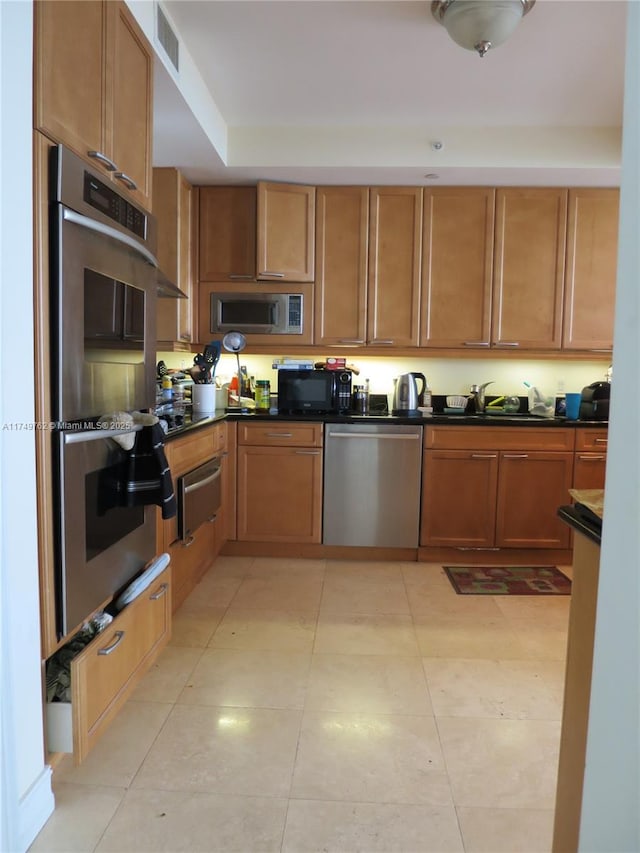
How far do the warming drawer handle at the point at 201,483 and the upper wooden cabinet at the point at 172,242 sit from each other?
2.90 feet

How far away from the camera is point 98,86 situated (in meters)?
1.56

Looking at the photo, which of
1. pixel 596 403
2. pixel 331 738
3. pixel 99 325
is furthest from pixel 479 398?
pixel 99 325

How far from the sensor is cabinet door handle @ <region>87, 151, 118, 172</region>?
1.50 metres

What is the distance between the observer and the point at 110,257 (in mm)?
1585

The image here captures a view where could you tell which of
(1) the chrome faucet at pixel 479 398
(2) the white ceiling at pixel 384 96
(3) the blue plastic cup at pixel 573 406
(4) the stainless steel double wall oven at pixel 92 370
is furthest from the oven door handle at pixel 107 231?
(3) the blue plastic cup at pixel 573 406

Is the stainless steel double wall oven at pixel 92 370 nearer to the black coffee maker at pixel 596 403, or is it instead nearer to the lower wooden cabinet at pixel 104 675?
the lower wooden cabinet at pixel 104 675

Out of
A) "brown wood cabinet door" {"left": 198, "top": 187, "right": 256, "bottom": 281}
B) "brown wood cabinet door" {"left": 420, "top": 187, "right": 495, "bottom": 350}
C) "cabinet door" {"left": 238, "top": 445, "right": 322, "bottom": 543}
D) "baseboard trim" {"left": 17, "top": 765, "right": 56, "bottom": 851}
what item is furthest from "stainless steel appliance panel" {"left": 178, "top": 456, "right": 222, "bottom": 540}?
"brown wood cabinet door" {"left": 420, "top": 187, "right": 495, "bottom": 350}

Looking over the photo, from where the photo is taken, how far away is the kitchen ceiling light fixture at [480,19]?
79.8 inches

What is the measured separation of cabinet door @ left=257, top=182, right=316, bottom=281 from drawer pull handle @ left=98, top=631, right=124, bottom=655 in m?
2.45

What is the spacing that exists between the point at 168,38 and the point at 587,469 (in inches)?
121

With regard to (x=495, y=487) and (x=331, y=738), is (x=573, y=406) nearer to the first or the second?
(x=495, y=487)

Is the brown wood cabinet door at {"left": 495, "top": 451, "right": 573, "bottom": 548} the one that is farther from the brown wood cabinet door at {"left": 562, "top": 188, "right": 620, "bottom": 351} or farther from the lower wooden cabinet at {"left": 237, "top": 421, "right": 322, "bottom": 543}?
the lower wooden cabinet at {"left": 237, "top": 421, "right": 322, "bottom": 543}

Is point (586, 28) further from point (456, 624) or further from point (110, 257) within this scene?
point (456, 624)

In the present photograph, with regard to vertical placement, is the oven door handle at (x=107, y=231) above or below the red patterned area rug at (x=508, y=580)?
above
